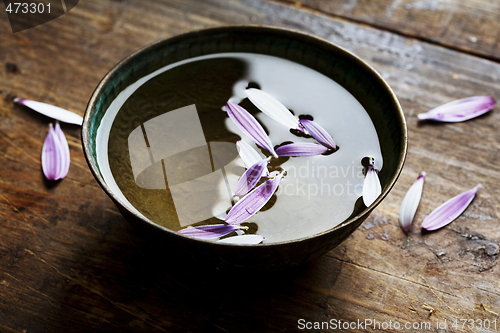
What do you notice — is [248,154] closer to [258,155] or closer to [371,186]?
[258,155]

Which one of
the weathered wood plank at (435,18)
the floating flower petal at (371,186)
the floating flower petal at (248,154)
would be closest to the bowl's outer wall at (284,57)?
the floating flower petal at (371,186)

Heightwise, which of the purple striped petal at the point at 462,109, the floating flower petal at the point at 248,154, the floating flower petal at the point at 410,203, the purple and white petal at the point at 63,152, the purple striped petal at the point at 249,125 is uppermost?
the purple and white petal at the point at 63,152

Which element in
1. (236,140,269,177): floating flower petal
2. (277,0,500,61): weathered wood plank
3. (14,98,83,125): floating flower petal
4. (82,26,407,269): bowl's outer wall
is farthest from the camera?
(277,0,500,61): weathered wood plank

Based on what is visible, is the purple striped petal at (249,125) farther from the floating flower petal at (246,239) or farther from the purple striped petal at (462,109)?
the purple striped petal at (462,109)

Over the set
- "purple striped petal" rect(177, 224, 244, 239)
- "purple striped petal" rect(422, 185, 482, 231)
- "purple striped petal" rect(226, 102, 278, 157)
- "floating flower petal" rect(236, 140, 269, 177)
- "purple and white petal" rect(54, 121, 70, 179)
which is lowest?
"purple striped petal" rect(422, 185, 482, 231)

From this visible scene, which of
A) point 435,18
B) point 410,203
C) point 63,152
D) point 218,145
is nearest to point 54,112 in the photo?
point 63,152

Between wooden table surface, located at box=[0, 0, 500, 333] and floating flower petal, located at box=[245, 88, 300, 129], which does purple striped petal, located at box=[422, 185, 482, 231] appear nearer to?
wooden table surface, located at box=[0, 0, 500, 333]

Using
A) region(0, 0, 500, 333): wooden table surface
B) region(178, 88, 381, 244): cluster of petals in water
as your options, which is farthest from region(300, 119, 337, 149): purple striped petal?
region(0, 0, 500, 333): wooden table surface
